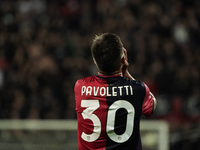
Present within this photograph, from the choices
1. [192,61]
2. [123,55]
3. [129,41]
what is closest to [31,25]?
[129,41]

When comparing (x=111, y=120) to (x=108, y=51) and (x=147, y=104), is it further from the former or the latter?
(x=108, y=51)

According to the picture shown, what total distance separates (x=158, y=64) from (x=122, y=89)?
4797 millimetres

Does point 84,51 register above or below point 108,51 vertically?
below

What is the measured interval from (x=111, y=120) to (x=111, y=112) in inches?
1.8

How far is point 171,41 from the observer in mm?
7254

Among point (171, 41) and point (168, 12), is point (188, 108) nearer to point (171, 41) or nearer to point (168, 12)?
point (171, 41)

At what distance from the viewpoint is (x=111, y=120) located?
1.97 meters

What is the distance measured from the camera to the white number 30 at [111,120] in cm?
197

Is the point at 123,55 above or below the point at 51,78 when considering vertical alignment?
above

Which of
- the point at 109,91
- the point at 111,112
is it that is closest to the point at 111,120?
the point at 111,112

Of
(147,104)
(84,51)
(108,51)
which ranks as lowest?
(84,51)

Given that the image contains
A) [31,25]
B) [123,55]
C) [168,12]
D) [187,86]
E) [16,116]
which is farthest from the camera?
[168,12]

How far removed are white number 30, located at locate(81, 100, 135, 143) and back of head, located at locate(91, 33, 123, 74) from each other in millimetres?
216

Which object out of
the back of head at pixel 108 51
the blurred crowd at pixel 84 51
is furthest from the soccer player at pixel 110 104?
the blurred crowd at pixel 84 51
